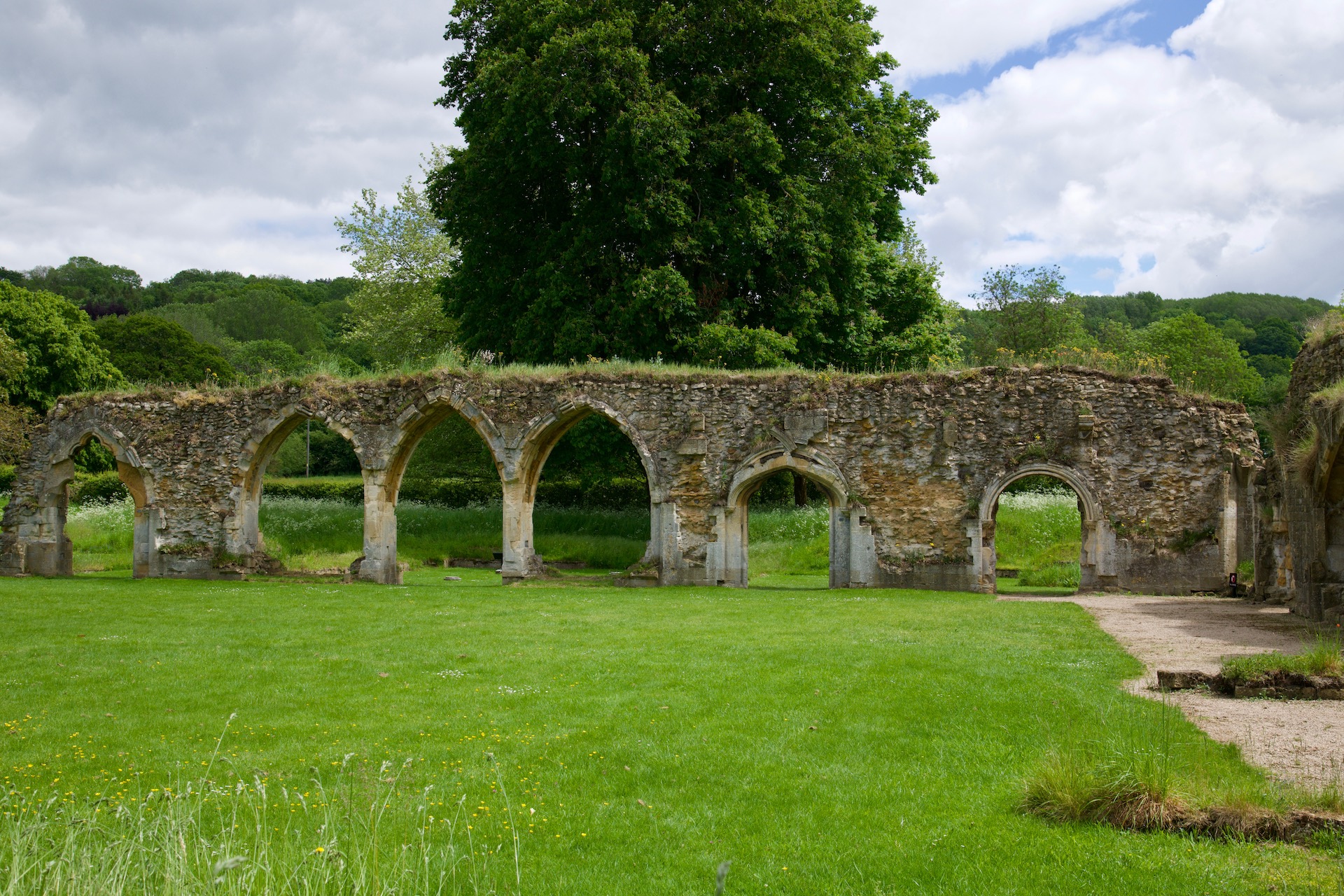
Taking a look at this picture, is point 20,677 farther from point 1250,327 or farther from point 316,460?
point 1250,327

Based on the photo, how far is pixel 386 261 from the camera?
36.3 metres

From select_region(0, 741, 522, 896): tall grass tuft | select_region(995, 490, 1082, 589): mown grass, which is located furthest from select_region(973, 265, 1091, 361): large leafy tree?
select_region(0, 741, 522, 896): tall grass tuft

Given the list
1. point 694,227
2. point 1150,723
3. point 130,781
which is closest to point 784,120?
point 694,227

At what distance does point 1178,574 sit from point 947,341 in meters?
11.9

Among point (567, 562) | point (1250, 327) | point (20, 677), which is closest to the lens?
point (20, 677)

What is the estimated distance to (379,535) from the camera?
66.4 feet

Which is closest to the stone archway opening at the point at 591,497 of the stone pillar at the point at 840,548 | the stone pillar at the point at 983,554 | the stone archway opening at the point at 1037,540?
the stone pillar at the point at 840,548

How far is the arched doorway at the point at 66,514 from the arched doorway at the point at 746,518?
1198 cm

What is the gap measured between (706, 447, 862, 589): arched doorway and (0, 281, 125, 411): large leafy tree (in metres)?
30.1

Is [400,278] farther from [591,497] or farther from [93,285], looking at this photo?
[93,285]

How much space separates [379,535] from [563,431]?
4315mm

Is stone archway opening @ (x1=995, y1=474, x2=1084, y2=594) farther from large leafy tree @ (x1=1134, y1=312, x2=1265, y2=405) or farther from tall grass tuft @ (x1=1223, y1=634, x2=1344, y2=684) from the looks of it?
large leafy tree @ (x1=1134, y1=312, x2=1265, y2=405)

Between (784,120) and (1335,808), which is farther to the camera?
(784,120)

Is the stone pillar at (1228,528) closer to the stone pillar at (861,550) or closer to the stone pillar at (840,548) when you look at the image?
the stone pillar at (861,550)
